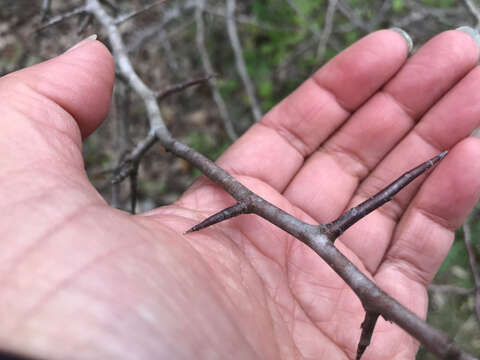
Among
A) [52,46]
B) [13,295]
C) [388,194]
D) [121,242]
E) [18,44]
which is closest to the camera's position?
[13,295]

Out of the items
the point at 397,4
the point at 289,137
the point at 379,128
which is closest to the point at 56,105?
the point at 289,137

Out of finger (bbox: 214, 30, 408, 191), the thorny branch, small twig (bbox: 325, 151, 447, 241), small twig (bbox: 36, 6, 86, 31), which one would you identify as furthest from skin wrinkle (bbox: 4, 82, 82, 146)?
small twig (bbox: 325, 151, 447, 241)

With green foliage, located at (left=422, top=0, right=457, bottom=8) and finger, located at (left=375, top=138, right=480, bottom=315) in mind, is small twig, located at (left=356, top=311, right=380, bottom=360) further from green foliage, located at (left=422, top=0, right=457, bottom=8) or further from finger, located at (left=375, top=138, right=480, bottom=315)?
green foliage, located at (left=422, top=0, right=457, bottom=8)

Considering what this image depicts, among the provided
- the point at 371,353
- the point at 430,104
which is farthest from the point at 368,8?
the point at 371,353

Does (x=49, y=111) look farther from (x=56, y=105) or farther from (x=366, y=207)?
(x=366, y=207)

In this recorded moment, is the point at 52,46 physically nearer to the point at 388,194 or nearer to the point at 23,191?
the point at 23,191
